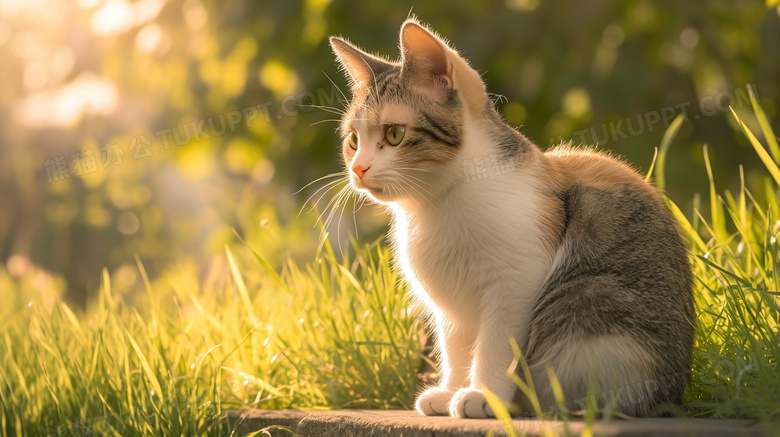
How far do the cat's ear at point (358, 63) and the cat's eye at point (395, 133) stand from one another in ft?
1.06

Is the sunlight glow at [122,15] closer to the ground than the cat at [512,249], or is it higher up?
higher up

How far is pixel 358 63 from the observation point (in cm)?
229

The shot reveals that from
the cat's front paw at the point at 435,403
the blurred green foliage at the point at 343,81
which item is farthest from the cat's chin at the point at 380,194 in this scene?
the blurred green foliage at the point at 343,81

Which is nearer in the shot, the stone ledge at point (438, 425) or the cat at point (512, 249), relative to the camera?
Result: the stone ledge at point (438, 425)

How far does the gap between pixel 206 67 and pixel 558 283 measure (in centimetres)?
331

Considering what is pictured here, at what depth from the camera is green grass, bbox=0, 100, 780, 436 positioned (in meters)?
1.82

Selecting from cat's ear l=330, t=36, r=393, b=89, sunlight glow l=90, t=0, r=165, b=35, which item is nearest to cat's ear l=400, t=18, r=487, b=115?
cat's ear l=330, t=36, r=393, b=89

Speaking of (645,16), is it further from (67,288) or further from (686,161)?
(67,288)

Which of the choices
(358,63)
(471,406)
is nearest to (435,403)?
(471,406)

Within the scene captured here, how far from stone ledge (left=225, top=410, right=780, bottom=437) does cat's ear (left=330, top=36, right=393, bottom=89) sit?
108cm

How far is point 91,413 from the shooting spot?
225 cm

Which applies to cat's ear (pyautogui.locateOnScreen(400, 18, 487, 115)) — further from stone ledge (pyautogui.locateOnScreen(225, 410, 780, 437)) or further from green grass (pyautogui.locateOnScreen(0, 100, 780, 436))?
stone ledge (pyautogui.locateOnScreen(225, 410, 780, 437))

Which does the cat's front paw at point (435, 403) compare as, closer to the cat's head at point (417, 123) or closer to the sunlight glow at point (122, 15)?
the cat's head at point (417, 123)

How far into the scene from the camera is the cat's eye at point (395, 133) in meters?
1.97
